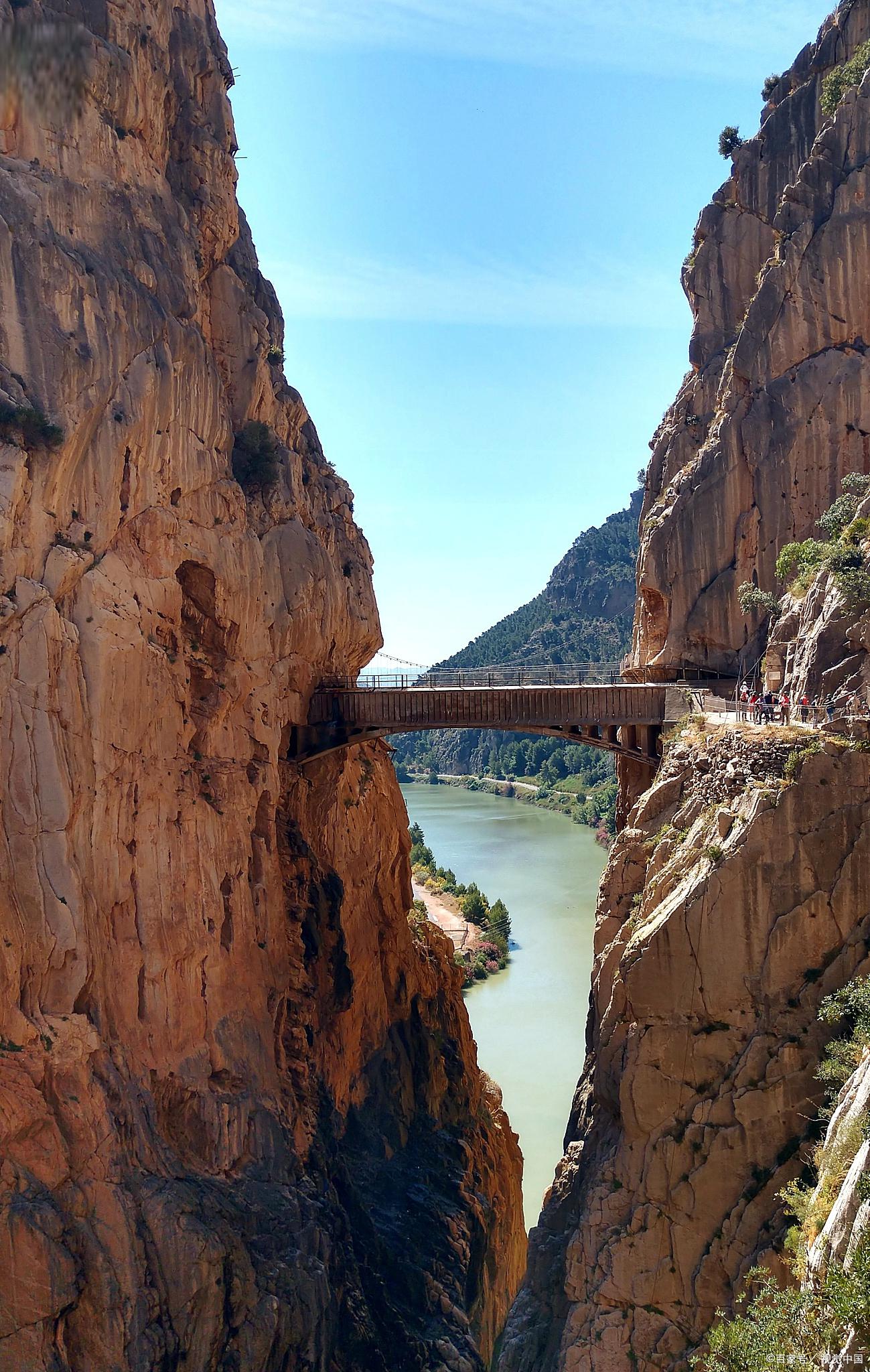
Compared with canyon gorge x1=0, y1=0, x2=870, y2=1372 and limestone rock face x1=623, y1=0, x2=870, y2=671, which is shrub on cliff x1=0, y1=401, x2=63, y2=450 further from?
limestone rock face x1=623, y1=0, x2=870, y2=671

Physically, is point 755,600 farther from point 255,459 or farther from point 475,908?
point 475,908

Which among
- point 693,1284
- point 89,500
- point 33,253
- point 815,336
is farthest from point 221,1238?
point 815,336

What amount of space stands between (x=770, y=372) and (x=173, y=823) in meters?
19.0

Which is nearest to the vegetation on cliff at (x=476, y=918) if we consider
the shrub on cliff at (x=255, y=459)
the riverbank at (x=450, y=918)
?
the riverbank at (x=450, y=918)

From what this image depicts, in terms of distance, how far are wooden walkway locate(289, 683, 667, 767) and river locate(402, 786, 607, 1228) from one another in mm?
9176

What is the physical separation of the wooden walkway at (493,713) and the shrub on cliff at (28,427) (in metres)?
10.6

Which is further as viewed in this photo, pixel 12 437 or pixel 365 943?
pixel 365 943

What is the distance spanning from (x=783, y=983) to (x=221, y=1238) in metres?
10.9

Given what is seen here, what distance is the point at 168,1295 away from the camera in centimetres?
1739

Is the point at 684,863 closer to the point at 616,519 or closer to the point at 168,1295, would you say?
the point at 168,1295

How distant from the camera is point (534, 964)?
52.8m

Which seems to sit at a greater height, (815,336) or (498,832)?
(815,336)

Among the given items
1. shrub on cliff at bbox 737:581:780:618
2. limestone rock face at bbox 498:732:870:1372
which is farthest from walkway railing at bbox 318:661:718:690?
limestone rock face at bbox 498:732:870:1372

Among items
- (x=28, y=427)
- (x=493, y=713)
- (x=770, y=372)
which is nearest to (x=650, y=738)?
(x=493, y=713)
